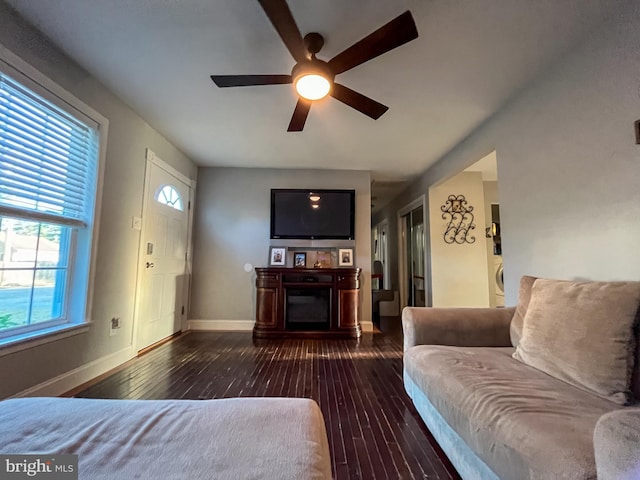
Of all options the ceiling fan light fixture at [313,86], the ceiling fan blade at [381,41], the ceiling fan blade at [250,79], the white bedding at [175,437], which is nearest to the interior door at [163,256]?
the ceiling fan blade at [250,79]

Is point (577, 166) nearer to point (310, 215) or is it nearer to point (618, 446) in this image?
point (618, 446)

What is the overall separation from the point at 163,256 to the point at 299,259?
176 cm

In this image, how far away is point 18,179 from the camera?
174 cm

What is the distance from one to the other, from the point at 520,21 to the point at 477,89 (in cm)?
65

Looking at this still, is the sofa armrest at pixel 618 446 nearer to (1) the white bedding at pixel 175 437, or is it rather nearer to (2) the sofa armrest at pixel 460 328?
(1) the white bedding at pixel 175 437

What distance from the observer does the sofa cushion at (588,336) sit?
3.55 ft

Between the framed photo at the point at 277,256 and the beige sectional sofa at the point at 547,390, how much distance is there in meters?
2.63

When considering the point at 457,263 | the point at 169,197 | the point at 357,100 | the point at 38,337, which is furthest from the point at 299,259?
the point at 38,337

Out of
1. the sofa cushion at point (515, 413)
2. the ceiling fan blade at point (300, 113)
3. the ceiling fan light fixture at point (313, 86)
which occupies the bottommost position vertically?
the sofa cushion at point (515, 413)

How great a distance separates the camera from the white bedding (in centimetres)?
52

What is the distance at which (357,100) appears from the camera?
198 centimetres

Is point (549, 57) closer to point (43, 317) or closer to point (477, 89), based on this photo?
point (477, 89)

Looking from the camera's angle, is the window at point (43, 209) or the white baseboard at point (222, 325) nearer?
the window at point (43, 209)

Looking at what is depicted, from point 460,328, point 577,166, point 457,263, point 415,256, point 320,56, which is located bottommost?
point 460,328
